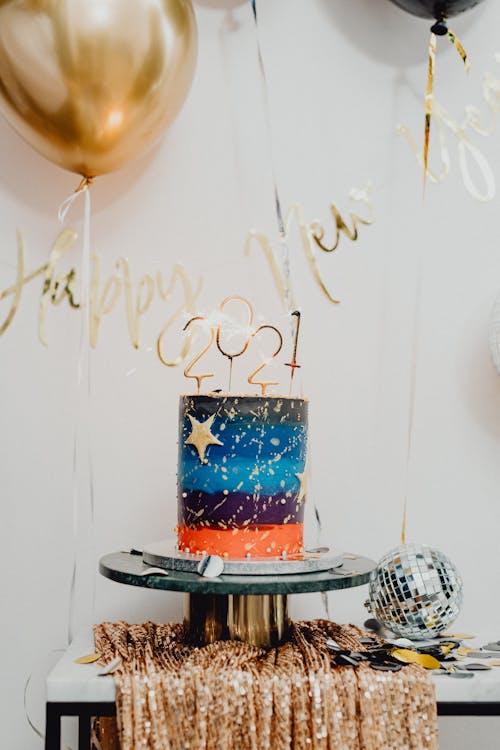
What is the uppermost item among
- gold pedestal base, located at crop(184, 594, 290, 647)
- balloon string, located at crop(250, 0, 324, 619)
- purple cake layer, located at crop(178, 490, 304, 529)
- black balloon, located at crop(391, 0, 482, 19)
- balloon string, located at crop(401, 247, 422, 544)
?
black balloon, located at crop(391, 0, 482, 19)

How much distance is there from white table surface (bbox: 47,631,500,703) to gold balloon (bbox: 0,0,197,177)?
77cm

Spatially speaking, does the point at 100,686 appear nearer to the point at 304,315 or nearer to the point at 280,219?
the point at 304,315

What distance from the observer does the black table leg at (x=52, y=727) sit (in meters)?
1.07

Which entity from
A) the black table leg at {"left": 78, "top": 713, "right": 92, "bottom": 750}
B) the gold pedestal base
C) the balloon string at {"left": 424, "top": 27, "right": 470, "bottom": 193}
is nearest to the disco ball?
the gold pedestal base

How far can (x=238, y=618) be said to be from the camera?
3.75ft

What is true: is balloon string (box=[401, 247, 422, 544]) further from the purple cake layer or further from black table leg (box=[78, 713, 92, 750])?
black table leg (box=[78, 713, 92, 750])

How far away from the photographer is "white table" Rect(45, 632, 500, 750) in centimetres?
108

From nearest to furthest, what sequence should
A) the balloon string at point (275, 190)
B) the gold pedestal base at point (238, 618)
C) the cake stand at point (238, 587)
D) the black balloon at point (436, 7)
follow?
the cake stand at point (238, 587)
the gold pedestal base at point (238, 618)
the black balloon at point (436, 7)
the balloon string at point (275, 190)

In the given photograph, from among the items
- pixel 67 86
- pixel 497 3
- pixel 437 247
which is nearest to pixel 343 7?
pixel 497 3

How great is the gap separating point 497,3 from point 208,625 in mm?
1296

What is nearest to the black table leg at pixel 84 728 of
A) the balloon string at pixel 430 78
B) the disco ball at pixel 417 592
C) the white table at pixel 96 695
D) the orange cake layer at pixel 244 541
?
the white table at pixel 96 695

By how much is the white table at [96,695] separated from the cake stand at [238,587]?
0.44ft

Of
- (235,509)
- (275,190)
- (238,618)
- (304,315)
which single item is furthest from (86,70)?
(238,618)

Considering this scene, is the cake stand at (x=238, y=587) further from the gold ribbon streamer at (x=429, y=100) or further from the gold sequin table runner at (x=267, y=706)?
the gold ribbon streamer at (x=429, y=100)
